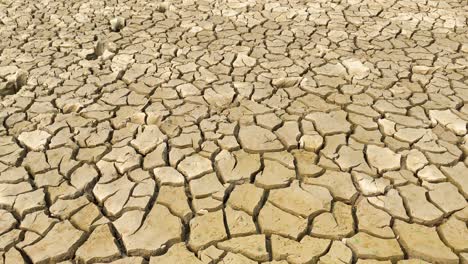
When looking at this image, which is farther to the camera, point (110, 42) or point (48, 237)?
point (110, 42)

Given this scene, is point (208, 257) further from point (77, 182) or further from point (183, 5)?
point (183, 5)

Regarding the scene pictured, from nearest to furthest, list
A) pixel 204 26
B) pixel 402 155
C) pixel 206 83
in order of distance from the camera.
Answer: pixel 402 155, pixel 206 83, pixel 204 26

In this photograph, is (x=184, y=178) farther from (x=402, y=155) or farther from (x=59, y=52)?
(x=59, y=52)

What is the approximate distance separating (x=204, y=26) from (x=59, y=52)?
142cm

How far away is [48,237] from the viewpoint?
1955mm

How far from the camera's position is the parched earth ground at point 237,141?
1.93m

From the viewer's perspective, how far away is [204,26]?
430 cm

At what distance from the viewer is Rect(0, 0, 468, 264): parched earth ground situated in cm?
193

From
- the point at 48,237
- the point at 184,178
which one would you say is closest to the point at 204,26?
the point at 184,178


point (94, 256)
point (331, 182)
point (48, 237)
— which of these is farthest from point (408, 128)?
point (48, 237)

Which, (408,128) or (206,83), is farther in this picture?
(206,83)

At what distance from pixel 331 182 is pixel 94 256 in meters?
1.24

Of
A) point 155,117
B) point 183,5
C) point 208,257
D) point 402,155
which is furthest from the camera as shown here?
point 183,5

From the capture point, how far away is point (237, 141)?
2.58 meters
